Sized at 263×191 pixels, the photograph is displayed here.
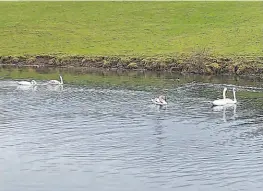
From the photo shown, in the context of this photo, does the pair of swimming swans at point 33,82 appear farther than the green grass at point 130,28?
No

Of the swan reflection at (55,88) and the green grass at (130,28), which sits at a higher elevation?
the green grass at (130,28)

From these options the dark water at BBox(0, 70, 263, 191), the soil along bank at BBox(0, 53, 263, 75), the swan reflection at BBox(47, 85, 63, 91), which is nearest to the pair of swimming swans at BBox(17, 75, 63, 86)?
the swan reflection at BBox(47, 85, 63, 91)

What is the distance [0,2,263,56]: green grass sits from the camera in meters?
73.5

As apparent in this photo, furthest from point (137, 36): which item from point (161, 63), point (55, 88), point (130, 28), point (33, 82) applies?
point (55, 88)

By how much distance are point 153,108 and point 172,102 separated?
296cm

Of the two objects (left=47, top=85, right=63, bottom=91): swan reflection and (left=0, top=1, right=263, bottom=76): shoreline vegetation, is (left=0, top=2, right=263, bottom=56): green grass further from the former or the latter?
(left=47, top=85, right=63, bottom=91): swan reflection

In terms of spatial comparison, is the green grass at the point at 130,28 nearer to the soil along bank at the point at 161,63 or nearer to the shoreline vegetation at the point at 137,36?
the shoreline vegetation at the point at 137,36

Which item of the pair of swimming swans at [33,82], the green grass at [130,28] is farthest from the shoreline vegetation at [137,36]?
the pair of swimming swans at [33,82]

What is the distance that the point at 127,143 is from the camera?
101 feet

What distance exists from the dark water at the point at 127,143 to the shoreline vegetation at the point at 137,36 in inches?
755

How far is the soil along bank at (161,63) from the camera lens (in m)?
61.9

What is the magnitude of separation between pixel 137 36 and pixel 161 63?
598 inches

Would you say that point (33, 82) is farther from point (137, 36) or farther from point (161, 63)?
point (137, 36)

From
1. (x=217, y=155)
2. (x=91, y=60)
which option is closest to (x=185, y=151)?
(x=217, y=155)
